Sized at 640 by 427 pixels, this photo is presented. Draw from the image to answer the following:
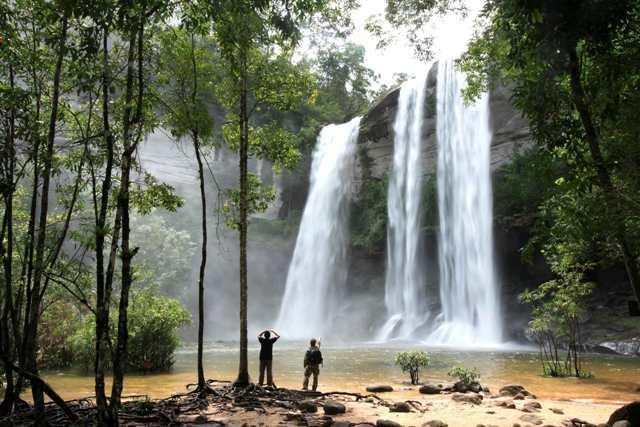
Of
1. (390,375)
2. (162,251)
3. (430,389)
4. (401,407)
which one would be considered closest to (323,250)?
(162,251)

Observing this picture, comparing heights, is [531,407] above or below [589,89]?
below

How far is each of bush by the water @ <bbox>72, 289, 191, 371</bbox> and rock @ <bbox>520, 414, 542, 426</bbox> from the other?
431 inches

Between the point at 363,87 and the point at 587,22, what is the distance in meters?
39.9

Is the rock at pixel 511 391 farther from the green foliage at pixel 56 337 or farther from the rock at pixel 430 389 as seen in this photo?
the green foliage at pixel 56 337

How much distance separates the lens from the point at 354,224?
34.5 meters

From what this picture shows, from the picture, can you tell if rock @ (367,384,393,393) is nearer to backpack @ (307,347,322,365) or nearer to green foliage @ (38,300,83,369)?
backpack @ (307,347,322,365)

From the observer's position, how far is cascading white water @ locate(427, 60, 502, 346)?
82.9 ft

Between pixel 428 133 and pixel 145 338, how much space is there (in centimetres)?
Result: 2179

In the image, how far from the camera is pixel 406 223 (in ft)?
100

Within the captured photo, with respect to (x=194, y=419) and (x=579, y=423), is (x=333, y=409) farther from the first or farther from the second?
(x=579, y=423)

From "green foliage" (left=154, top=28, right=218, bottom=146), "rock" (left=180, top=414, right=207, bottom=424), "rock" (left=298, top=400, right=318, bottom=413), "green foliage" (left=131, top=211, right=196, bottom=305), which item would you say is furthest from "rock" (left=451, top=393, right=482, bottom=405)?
"green foliage" (left=131, top=211, right=196, bottom=305)

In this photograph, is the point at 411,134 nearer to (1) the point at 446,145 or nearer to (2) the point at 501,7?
(1) the point at 446,145

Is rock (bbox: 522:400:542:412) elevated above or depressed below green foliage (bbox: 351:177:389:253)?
below

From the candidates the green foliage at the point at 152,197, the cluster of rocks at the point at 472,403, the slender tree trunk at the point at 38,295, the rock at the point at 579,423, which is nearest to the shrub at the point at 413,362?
the cluster of rocks at the point at 472,403
